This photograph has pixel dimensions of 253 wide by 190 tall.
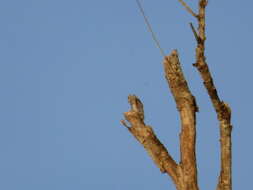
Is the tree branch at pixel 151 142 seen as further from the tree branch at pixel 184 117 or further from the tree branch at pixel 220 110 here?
the tree branch at pixel 220 110

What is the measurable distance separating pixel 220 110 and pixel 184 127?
1.81ft

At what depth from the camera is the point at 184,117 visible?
1014cm

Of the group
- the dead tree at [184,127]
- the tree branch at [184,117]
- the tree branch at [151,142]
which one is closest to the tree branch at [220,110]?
the dead tree at [184,127]

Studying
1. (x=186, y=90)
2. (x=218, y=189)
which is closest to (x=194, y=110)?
(x=186, y=90)

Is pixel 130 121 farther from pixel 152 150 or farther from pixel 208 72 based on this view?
pixel 208 72

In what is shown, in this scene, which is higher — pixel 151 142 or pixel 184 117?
pixel 184 117

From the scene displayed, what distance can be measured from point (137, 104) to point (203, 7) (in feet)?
4.43

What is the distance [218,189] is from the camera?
980 cm

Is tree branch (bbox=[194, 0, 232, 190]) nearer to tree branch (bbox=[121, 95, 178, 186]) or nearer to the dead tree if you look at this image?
the dead tree

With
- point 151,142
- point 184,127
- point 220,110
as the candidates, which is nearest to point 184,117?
point 184,127

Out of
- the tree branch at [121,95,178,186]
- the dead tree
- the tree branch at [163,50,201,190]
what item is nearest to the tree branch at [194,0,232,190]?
the dead tree

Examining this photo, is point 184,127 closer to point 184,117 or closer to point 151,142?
point 184,117

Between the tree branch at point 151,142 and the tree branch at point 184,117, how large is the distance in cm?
12

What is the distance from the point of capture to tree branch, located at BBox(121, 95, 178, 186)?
1012cm
